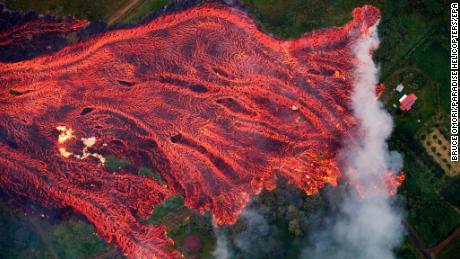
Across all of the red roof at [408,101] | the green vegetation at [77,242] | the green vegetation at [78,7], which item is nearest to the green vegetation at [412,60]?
the red roof at [408,101]

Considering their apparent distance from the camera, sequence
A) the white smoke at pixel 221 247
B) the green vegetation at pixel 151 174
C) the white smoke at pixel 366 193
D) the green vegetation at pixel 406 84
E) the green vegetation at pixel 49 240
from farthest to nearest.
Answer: the green vegetation at pixel 151 174
the green vegetation at pixel 49 240
the green vegetation at pixel 406 84
the white smoke at pixel 221 247
the white smoke at pixel 366 193

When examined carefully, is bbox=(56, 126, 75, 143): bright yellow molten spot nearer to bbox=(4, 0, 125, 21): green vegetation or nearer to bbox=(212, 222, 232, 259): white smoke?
bbox=(4, 0, 125, 21): green vegetation

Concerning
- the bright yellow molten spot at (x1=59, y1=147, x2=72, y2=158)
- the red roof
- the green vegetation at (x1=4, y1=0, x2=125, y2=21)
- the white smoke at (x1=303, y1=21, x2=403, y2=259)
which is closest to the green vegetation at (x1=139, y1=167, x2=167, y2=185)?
the bright yellow molten spot at (x1=59, y1=147, x2=72, y2=158)

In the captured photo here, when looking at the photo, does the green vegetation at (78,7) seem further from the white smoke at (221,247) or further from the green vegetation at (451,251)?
the green vegetation at (451,251)

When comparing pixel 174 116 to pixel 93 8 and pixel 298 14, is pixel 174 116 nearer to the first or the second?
pixel 93 8

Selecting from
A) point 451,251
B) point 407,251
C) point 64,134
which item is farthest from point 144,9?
point 451,251
